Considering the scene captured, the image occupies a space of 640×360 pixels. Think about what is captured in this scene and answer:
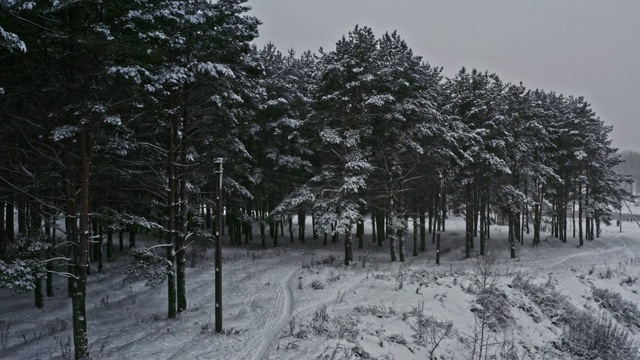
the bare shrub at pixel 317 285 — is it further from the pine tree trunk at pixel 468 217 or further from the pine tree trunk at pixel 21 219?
the pine tree trunk at pixel 468 217

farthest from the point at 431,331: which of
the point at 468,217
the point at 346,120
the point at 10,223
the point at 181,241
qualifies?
the point at 10,223

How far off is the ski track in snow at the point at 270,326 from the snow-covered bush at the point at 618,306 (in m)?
14.2

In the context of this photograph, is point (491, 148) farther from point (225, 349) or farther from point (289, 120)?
point (225, 349)

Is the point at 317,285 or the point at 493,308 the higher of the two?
the point at 317,285

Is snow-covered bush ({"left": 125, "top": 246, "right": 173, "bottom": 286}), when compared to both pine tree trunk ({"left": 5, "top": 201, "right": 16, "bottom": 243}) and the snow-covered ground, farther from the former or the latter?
pine tree trunk ({"left": 5, "top": 201, "right": 16, "bottom": 243})

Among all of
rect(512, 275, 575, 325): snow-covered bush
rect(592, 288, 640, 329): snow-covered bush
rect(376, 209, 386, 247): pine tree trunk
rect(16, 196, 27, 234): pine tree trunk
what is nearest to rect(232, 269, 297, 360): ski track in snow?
rect(16, 196, 27, 234): pine tree trunk

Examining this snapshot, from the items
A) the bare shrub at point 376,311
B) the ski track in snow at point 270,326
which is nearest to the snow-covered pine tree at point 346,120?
the ski track in snow at point 270,326

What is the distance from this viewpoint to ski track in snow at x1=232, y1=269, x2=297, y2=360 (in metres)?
11.0

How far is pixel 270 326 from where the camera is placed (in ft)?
43.1

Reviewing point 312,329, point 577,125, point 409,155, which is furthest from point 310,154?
point 577,125

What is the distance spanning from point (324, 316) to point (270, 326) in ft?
6.52

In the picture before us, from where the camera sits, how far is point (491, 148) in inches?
1203

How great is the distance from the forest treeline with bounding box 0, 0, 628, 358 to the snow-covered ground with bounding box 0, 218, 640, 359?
180 cm

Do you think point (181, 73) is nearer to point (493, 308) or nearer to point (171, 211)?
point (171, 211)
